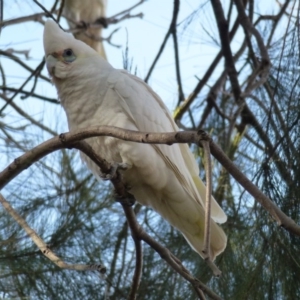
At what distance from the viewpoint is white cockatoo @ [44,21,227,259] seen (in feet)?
6.97

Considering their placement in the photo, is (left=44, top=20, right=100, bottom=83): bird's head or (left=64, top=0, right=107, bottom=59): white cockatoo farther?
(left=64, top=0, right=107, bottom=59): white cockatoo

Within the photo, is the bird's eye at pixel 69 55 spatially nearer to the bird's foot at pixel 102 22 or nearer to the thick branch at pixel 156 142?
the thick branch at pixel 156 142

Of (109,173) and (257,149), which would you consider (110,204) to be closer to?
(257,149)

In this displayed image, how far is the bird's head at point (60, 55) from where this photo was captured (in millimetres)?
2256

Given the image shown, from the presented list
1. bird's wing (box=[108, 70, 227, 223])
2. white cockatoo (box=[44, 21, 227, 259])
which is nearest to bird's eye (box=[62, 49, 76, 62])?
white cockatoo (box=[44, 21, 227, 259])

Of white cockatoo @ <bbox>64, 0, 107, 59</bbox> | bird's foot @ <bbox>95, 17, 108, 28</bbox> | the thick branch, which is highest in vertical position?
white cockatoo @ <bbox>64, 0, 107, 59</bbox>

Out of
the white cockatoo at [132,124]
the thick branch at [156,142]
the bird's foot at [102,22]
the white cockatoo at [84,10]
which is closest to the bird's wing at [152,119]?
the white cockatoo at [132,124]

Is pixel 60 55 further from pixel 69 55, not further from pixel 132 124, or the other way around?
pixel 132 124

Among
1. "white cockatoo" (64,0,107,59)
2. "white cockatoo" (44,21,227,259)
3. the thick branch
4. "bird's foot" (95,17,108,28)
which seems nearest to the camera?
the thick branch

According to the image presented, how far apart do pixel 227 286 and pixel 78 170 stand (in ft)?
3.14

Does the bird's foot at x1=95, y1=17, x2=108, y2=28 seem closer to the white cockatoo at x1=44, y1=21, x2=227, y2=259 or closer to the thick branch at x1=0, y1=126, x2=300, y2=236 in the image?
the white cockatoo at x1=44, y1=21, x2=227, y2=259

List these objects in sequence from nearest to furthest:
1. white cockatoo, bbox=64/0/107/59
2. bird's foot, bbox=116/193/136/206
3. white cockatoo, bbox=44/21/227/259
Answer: bird's foot, bbox=116/193/136/206, white cockatoo, bbox=44/21/227/259, white cockatoo, bbox=64/0/107/59

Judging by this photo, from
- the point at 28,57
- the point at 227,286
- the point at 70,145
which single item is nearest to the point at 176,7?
the point at 28,57

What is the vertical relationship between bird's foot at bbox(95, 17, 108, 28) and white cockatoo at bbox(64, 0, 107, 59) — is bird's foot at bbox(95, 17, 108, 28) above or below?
below
